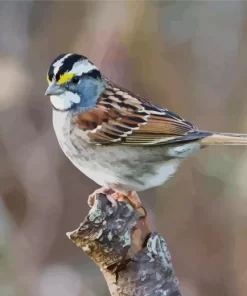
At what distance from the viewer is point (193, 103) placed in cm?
Answer: 445

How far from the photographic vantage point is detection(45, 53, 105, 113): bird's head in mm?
2385

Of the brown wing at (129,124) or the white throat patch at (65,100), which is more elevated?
the white throat patch at (65,100)

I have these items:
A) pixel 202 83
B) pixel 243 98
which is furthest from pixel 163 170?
pixel 202 83

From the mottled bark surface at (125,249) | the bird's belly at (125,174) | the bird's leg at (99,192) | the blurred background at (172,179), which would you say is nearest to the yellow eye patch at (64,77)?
the bird's belly at (125,174)

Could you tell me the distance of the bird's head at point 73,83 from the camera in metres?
2.38

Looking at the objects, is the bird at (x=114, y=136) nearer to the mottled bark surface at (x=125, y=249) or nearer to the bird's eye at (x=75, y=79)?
the bird's eye at (x=75, y=79)

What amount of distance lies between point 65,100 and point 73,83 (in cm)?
7

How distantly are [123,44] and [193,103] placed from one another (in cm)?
72

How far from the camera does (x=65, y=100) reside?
2494mm

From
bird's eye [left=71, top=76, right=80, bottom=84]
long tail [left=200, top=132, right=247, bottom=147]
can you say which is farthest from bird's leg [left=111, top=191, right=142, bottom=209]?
bird's eye [left=71, top=76, right=80, bottom=84]

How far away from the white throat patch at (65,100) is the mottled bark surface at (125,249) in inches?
27.7

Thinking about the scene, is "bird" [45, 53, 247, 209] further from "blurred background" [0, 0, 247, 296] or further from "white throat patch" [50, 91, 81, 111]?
"blurred background" [0, 0, 247, 296]

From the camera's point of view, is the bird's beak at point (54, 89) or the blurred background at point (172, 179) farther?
the blurred background at point (172, 179)

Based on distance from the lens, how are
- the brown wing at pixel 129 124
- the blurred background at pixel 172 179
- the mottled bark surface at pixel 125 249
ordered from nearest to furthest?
the mottled bark surface at pixel 125 249 → the brown wing at pixel 129 124 → the blurred background at pixel 172 179
